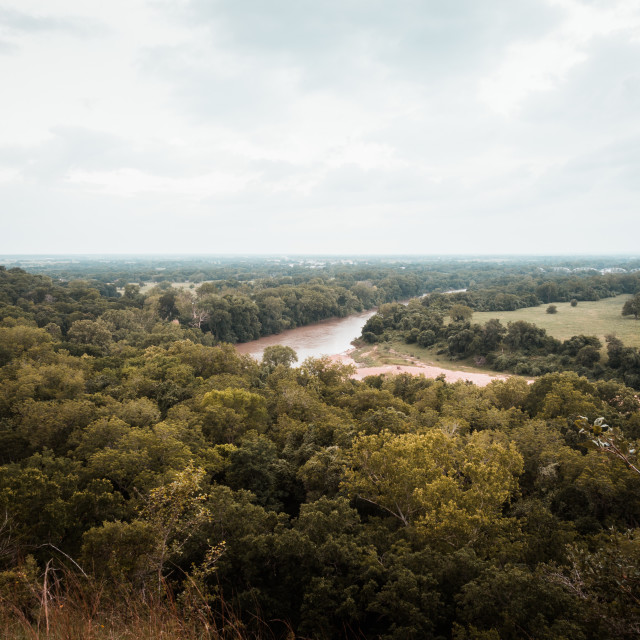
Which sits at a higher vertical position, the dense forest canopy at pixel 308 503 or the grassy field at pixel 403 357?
the dense forest canopy at pixel 308 503

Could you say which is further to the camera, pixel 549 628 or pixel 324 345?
pixel 324 345

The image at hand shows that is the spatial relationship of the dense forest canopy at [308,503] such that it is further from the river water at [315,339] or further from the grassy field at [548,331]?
the river water at [315,339]

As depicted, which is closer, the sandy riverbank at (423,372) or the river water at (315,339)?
the sandy riverbank at (423,372)

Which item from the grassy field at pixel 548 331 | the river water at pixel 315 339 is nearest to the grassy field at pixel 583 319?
the grassy field at pixel 548 331

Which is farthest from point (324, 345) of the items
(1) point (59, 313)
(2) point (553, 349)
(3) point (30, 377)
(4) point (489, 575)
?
(4) point (489, 575)

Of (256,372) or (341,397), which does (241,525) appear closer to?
(341,397)

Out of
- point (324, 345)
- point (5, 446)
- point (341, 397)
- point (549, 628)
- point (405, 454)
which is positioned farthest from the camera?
point (324, 345)
